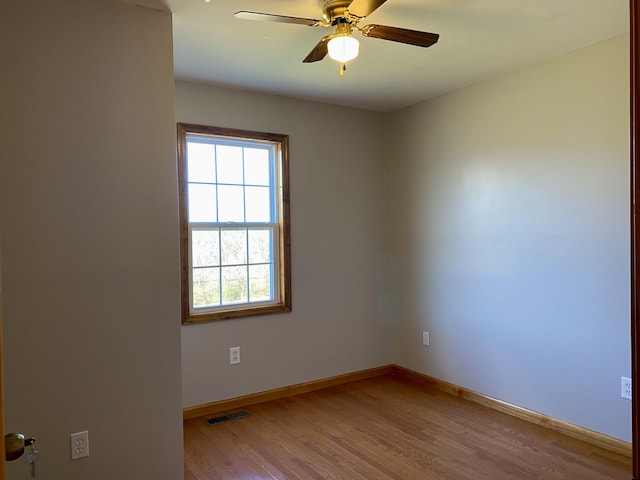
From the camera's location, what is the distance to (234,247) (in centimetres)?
361

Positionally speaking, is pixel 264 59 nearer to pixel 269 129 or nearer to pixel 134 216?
pixel 269 129

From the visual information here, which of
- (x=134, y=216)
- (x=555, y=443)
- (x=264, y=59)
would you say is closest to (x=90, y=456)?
(x=134, y=216)

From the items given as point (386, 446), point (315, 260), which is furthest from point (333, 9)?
point (386, 446)

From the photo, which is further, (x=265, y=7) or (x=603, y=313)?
(x=603, y=313)

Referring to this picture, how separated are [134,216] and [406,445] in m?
2.10

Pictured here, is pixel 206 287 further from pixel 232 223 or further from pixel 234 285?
pixel 232 223

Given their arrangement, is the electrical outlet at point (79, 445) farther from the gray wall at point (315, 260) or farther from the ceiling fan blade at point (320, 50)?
the ceiling fan blade at point (320, 50)

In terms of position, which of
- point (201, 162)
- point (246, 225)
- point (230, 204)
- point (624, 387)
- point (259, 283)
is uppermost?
point (201, 162)

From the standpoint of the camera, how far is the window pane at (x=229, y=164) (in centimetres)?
355

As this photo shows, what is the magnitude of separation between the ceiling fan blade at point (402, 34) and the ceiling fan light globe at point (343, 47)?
0.35 ft

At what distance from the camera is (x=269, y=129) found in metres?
3.72

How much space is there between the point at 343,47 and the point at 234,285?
2.10 meters

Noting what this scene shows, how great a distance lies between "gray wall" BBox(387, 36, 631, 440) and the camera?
2.78 meters

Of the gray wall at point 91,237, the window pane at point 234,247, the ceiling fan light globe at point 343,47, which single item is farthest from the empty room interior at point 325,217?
the window pane at point 234,247
